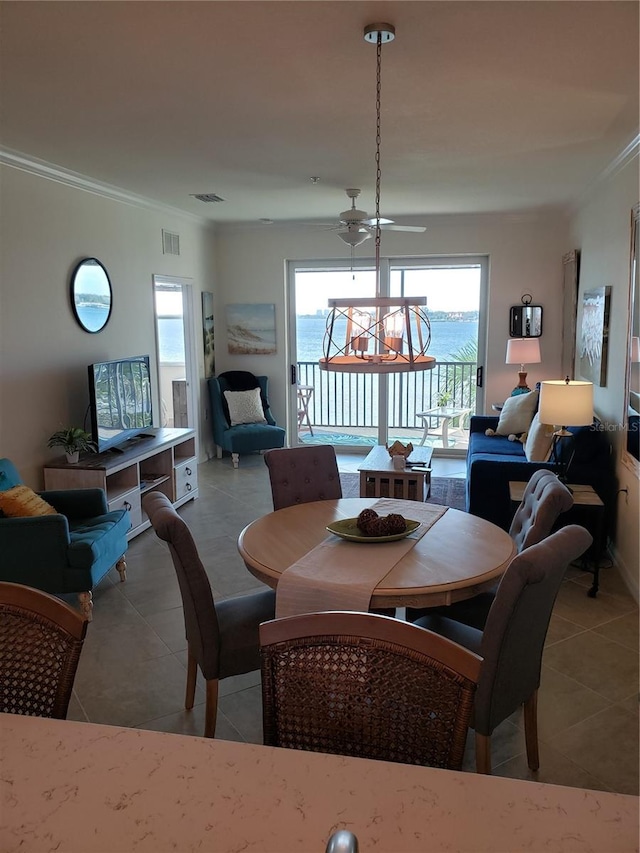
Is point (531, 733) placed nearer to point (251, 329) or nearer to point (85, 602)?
point (85, 602)

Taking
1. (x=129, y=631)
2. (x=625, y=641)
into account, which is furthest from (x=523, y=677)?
(x=129, y=631)

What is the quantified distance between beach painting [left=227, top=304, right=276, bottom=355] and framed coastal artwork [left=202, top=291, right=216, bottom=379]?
1.03 ft

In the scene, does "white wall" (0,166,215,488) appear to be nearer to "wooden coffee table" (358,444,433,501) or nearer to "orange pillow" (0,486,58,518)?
"orange pillow" (0,486,58,518)

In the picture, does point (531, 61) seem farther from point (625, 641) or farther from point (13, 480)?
point (13, 480)

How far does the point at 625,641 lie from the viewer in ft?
10.8

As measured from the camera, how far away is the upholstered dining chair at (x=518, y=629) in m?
1.95

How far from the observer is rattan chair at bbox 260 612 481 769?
1309 mm

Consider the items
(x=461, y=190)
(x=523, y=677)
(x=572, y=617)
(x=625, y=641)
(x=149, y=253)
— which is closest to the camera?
(x=523, y=677)

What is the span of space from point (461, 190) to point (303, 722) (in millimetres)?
5083

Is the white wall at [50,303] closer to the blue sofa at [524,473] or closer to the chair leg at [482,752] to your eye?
the blue sofa at [524,473]

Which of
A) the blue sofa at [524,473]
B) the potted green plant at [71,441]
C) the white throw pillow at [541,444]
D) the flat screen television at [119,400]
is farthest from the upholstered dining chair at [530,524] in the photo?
the flat screen television at [119,400]

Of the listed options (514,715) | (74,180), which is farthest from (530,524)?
(74,180)

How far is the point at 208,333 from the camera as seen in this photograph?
753 cm

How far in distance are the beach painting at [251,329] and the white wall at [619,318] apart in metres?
3.73
